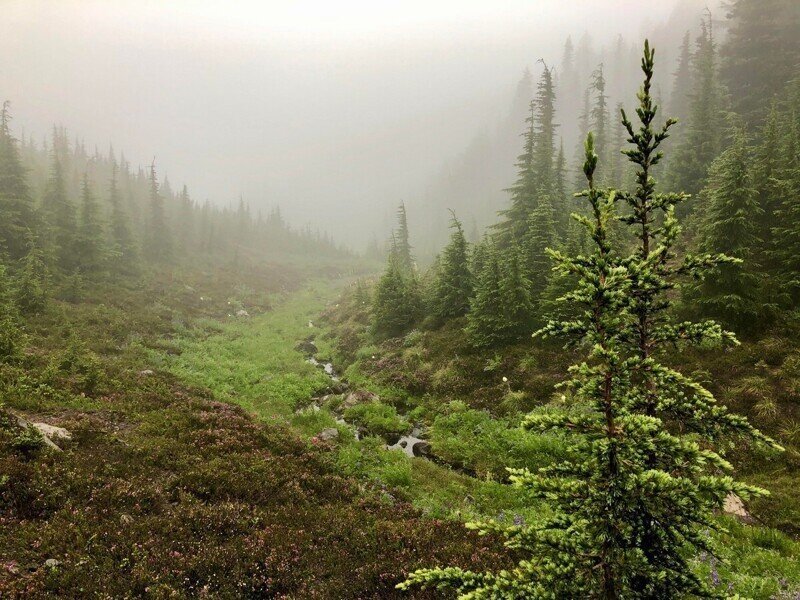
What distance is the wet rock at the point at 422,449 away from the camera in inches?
583

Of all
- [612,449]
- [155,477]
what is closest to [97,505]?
[155,477]

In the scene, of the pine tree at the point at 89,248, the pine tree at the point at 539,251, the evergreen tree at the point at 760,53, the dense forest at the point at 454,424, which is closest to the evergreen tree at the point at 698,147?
the dense forest at the point at 454,424

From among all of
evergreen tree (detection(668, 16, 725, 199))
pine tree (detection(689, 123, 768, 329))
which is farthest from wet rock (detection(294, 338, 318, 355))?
evergreen tree (detection(668, 16, 725, 199))

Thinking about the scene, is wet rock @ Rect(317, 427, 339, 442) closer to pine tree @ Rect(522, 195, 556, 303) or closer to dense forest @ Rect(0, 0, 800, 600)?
dense forest @ Rect(0, 0, 800, 600)

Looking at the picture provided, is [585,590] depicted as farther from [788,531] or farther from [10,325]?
[10,325]

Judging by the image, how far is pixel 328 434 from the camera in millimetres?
15211

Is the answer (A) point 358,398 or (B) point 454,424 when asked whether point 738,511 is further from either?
(A) point 358,398

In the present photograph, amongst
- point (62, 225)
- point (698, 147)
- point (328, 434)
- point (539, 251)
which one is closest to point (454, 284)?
point (539, 251)

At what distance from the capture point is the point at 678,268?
392 centimetres

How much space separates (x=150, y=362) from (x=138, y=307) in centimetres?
1323

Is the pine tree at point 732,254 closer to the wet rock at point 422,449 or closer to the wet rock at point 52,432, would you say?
the wet rock at point 422,449

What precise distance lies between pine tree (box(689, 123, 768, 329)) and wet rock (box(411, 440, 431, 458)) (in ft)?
41.7

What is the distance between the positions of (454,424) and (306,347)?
1786cm

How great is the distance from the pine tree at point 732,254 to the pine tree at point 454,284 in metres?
12.5
